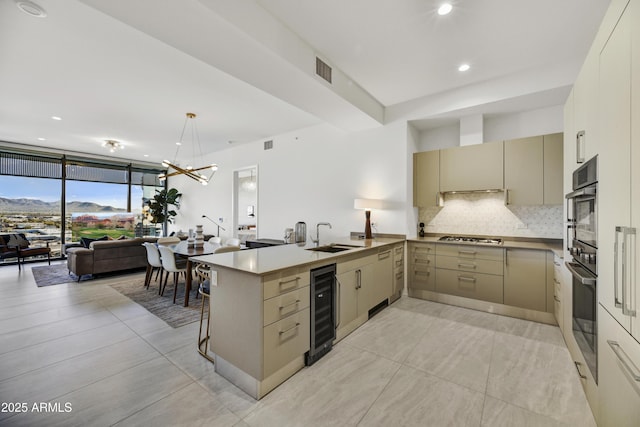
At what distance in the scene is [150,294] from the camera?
426cm

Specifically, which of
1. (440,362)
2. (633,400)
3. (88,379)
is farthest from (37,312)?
(633,400)

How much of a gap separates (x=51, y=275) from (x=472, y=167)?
8.21 metres

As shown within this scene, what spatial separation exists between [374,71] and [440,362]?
10.5 feet

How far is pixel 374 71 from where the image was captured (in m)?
3.19

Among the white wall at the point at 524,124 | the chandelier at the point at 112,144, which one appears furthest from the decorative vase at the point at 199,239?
the white wall at the point at 524,124

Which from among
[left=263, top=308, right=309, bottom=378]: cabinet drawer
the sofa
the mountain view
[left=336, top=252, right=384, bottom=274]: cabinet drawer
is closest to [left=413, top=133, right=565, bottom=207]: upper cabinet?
[left=336, top=252, right=384, bottom=274]: cabinet drawer

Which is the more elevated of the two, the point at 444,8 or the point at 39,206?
the point at 444,8

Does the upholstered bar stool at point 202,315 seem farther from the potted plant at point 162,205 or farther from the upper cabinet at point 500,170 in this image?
the potted plant at point 162,205

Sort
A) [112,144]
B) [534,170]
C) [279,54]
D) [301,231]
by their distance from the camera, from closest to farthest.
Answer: [279,54] → [534,170] → [301,231] → [112,144]

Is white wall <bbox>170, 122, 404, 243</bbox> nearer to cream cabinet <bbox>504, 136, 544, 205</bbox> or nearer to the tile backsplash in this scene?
the tile backsplash

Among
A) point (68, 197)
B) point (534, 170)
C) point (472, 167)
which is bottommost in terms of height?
point (68, 197)

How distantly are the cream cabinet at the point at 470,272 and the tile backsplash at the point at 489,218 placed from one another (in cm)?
65

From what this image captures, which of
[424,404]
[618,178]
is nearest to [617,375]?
[618,178]

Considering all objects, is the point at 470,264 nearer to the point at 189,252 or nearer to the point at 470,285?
the point at 470,285
